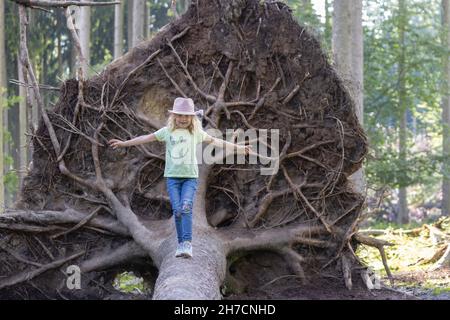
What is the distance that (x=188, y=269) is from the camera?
29.6ft

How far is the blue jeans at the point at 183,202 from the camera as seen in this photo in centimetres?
886

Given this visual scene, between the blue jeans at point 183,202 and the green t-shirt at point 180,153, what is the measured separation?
0.10 metres

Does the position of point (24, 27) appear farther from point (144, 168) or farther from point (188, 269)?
point (188, 269)

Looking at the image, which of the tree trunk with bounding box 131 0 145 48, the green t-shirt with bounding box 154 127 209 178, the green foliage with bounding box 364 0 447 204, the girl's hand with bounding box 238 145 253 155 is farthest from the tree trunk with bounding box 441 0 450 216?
the green t-shirt with bounding box 154 127 209 178

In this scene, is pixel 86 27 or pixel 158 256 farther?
pixel 86 27

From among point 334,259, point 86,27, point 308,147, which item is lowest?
point 334,259

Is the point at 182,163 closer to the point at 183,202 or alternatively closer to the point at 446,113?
the point at 183,202

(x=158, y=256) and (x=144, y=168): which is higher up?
(x=144, y=168)

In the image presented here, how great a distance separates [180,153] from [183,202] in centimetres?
58

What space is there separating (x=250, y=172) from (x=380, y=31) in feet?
64.2

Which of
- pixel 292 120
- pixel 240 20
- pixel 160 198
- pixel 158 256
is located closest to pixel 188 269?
pixel 158 256

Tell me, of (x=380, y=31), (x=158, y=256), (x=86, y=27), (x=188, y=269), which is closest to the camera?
(x=188, y=269)

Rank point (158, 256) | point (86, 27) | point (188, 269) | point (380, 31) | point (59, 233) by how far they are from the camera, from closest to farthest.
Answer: point (188, 269)
point (158, 256)
point (59, 233)
point (86, 27)
point (380, 31)

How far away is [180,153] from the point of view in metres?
8.95
